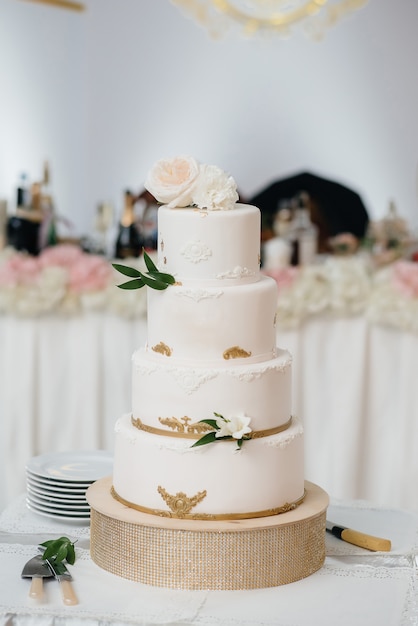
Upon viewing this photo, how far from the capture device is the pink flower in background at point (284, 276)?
398 cm

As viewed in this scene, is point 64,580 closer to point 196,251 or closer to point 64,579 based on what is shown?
point 64,579

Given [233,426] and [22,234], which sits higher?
[22,234]

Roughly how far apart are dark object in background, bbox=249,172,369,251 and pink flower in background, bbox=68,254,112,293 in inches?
40.6

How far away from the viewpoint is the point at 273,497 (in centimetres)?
201

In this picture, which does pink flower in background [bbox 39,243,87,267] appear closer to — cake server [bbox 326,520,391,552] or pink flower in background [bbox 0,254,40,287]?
pink flower in background [bbox 0,254,40,287]

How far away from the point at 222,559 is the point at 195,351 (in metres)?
0.38

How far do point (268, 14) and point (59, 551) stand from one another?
142 inches

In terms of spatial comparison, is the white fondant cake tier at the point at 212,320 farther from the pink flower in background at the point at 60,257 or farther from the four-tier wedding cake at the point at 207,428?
the pink flower in background at the point at 60,257

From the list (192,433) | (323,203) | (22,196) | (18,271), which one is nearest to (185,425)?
(192,433)

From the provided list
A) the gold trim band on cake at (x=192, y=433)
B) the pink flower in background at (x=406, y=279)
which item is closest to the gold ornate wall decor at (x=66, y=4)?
the pink flower in background at (x=406, y=279)

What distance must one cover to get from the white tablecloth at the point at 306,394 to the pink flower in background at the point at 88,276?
11cm

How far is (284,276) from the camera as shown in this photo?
13.2ft

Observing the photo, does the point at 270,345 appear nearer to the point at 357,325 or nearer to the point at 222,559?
the point at 222,559

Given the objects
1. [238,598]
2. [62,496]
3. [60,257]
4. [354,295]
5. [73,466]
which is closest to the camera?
[238,598]
